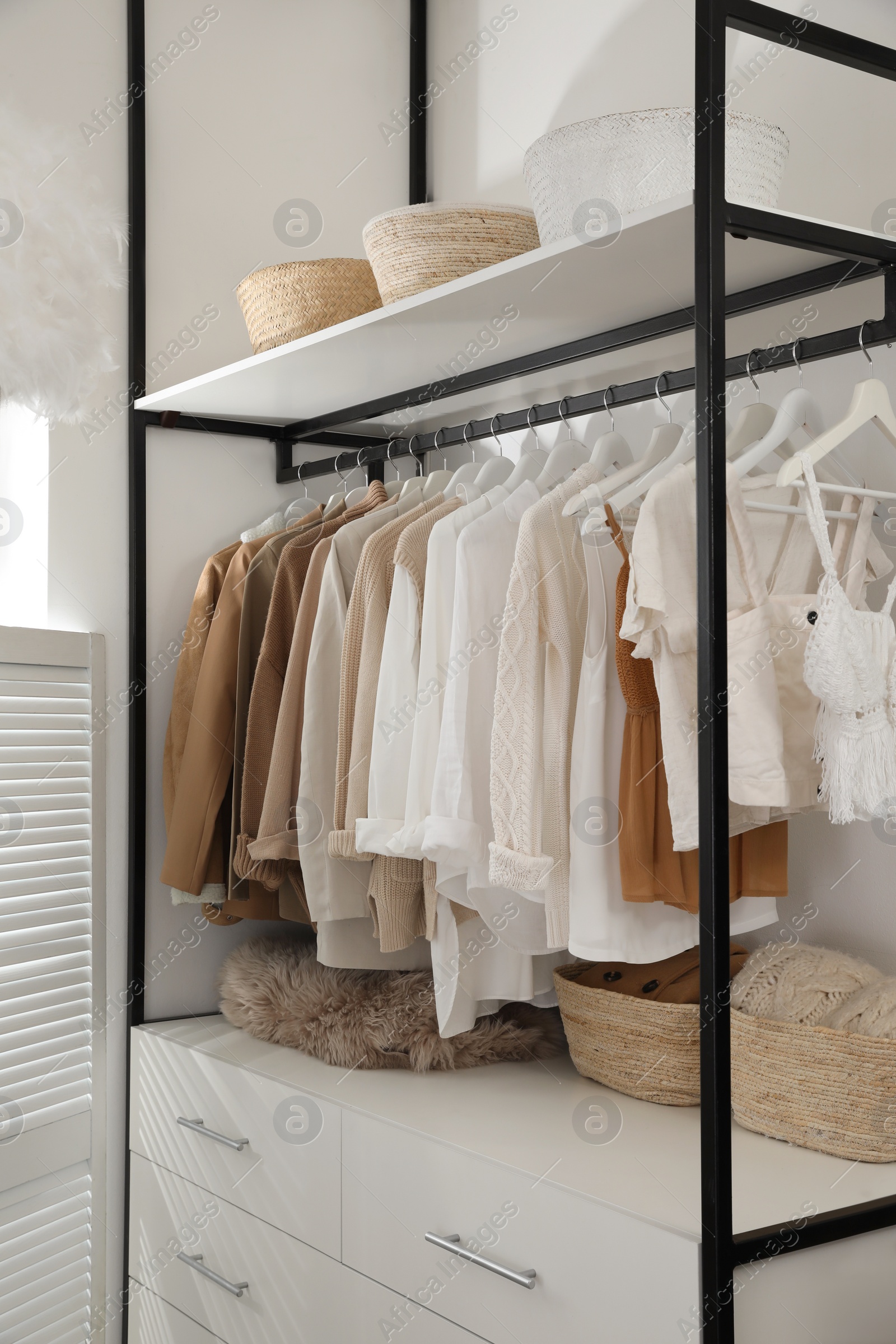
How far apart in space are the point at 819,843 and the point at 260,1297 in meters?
1.28

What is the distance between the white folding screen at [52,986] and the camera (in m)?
2.34

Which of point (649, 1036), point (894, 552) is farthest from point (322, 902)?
point (894, 552)

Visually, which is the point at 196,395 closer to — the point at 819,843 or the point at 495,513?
the point at 495,513

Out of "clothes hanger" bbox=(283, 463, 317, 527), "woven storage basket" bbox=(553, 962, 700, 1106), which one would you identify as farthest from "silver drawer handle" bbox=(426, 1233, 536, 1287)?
"clothes hanger" bbox=(283, 463, 317, 527)

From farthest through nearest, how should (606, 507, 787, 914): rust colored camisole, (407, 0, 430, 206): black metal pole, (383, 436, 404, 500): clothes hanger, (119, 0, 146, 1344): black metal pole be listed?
1. (407, 0, 430, 206): black metal pole
2. (119, 0, 146, 1344): black metal pole
3. (383, 436, 404, 500): clothes hanger
4. (606, 507, 787, 914): rust colored camisole

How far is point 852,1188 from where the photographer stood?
154 centimetres

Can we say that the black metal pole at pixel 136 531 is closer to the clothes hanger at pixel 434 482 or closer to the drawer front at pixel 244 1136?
the drawer front at pixel 244 1136

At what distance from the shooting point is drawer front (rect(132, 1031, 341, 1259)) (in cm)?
203

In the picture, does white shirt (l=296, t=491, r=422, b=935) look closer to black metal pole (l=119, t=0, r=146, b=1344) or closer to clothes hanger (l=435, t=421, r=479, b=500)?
clothes hanger (l=435, t=421, r=479, b=500)

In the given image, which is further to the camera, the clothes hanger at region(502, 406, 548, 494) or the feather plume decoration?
the feather plume decoration

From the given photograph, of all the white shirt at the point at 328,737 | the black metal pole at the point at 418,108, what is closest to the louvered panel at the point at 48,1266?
the white shirt at the point at 328,737

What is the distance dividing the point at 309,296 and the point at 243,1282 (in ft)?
6.19

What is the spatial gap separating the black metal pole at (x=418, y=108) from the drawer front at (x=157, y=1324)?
103 inches

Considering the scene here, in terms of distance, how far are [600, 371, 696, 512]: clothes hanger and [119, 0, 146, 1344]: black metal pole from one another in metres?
1.19
